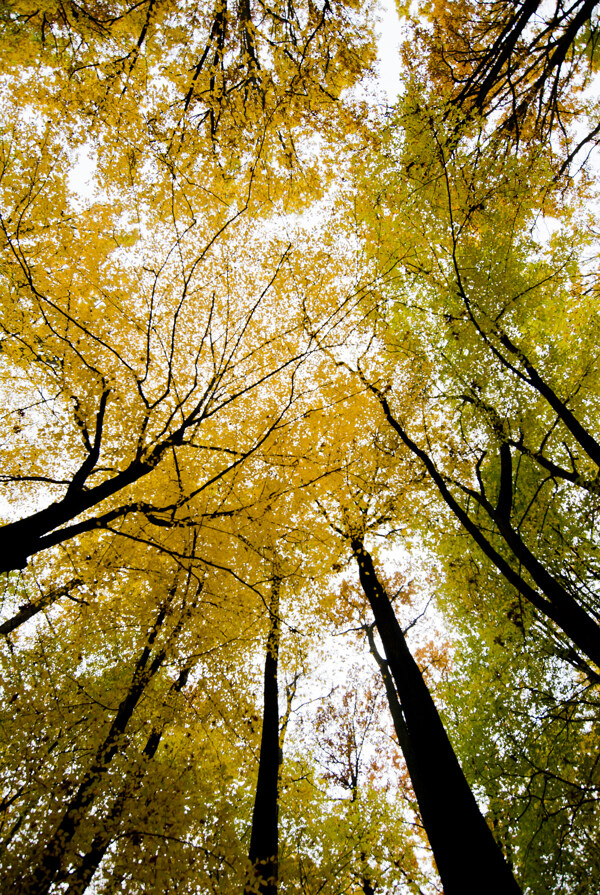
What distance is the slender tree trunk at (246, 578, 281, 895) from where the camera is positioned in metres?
4.52

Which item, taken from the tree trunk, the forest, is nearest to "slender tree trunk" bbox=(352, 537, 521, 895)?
the forest

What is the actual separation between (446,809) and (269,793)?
2.73 meters

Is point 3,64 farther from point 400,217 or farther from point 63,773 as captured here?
point 63,773

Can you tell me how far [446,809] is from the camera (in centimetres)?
383

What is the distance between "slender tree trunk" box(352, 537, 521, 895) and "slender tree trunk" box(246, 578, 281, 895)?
6.42ft

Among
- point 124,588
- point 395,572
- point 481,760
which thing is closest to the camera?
point 124,588

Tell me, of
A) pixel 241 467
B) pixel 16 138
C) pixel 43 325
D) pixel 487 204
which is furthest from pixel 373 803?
pixel 16 138

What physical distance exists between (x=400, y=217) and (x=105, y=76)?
437cm

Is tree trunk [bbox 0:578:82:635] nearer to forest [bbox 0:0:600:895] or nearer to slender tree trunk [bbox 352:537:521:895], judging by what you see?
forest [bbox 0:0:600:895]

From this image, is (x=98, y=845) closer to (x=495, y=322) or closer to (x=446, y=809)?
(x=446, y=809)

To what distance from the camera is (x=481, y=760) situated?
26.0 feet

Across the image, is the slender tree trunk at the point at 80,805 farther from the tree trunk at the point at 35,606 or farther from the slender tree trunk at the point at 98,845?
the tree trunk at the point at 35,606

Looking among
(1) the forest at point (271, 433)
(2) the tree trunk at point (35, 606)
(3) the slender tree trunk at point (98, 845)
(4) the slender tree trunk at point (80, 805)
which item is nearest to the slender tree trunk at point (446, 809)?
(1) the forest at point (271, 433)

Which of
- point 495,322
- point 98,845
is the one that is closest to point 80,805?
point 98,845
